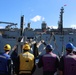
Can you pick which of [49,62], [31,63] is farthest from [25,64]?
[49,62]

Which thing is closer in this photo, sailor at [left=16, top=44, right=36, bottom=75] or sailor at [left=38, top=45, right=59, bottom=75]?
sailor at [left=38, top=45, right=59, bottom=75]

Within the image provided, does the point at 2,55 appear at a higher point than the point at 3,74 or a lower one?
higher

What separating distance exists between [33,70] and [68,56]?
1466 millimetres

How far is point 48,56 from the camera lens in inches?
351

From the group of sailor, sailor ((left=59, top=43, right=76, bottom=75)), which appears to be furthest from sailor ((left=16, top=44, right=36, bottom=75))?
sailor ((left=59, top=43, right=76, bottom=75))

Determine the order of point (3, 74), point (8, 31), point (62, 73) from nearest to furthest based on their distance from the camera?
point (62, 73) < point (3, 74) < point (8, 31)

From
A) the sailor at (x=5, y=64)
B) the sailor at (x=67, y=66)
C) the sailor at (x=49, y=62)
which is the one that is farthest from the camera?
the sailor at (x=5, y=64)

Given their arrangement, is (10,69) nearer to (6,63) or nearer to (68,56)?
(6,63)

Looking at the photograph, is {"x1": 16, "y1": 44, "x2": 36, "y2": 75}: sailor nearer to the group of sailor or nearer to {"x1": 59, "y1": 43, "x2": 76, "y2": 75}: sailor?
the group of sailor

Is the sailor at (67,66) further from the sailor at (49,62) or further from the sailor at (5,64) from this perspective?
the sailor at (5,64)

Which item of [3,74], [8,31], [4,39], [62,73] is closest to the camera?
[62,73]

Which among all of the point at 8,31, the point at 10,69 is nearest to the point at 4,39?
the point at 8,31

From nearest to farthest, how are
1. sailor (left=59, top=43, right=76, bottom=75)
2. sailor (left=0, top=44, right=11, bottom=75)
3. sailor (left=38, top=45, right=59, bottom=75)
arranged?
sailor (left=59, top=43, right=76, bottom=75)
sailor (left=38, top=45, right=59, bottom=75)
sailor (left=0, top=44, right=11, bottom=75)

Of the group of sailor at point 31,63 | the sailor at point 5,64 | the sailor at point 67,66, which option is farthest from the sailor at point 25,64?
the sailor at point 67,66
